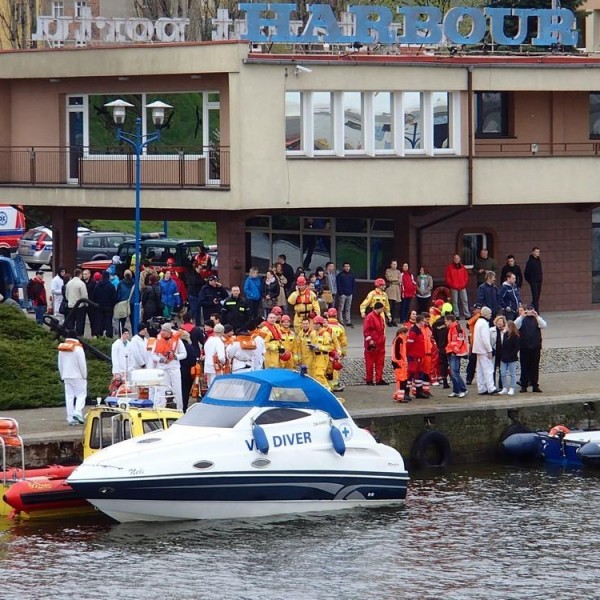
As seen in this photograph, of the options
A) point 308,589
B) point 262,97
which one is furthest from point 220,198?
point 308,589

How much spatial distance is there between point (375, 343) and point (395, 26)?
11529 millimetres

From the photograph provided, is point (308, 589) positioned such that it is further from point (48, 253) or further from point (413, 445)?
point (48, 253)

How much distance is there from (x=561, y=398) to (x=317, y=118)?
11.2 meters

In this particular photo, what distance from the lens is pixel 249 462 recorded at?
1104 inches

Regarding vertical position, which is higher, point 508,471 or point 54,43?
point 54,43

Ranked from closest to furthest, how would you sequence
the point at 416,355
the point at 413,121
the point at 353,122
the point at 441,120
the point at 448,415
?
the point at 448,415 → the point at 416,355 → the point at 353,122 → the point at 413,121 → the point at 441,120

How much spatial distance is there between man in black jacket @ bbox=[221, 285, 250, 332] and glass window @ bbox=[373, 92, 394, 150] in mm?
7660

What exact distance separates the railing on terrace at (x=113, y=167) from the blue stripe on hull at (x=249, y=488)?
14.5 metres

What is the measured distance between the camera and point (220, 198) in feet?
139

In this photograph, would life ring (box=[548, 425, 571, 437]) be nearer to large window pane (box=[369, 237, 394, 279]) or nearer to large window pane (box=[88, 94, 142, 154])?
large window pane (box=[369, 237, 394, 279])

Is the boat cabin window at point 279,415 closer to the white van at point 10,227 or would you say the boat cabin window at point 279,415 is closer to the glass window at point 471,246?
the glass window at point 471,246

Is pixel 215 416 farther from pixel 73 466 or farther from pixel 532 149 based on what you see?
pixel 532 149

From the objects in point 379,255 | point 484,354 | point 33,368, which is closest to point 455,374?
point 484,354

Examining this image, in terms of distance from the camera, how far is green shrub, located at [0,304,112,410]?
3372 cm
